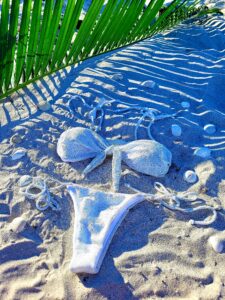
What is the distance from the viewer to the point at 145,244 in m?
1.33

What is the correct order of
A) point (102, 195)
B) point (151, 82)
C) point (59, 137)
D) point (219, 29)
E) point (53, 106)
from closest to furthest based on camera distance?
point (102, 195) → point (59, 137) → point (53, 106) → point (151, 82) → point (219, 29)

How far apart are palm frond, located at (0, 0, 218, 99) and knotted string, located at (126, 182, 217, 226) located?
921 millimetres

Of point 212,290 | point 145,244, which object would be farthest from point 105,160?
point 212,290

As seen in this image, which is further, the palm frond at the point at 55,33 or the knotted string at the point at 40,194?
the palm frond at the point at 55,33

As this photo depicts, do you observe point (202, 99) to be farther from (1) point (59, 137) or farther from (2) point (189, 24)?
(2) point (189, 24)

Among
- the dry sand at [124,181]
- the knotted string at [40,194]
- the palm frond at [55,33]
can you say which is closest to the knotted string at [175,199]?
the dry sand at [124,181]

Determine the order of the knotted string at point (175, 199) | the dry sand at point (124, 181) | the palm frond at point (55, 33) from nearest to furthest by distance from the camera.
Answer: the dry sand at point (124, 181)
the knotted string at point (175, 199)
the palm frond at point (55, 33)

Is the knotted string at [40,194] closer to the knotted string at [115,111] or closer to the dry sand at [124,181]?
the dry sand at [124,181]

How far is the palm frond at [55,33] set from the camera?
1.81m

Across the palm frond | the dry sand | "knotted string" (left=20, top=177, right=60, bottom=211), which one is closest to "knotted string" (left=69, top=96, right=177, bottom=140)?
the dry sand

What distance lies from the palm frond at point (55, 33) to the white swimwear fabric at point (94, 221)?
0.82m

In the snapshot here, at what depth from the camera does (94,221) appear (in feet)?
4.47

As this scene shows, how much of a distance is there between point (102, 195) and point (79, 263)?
33 cm

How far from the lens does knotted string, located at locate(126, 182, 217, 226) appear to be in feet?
4.66
